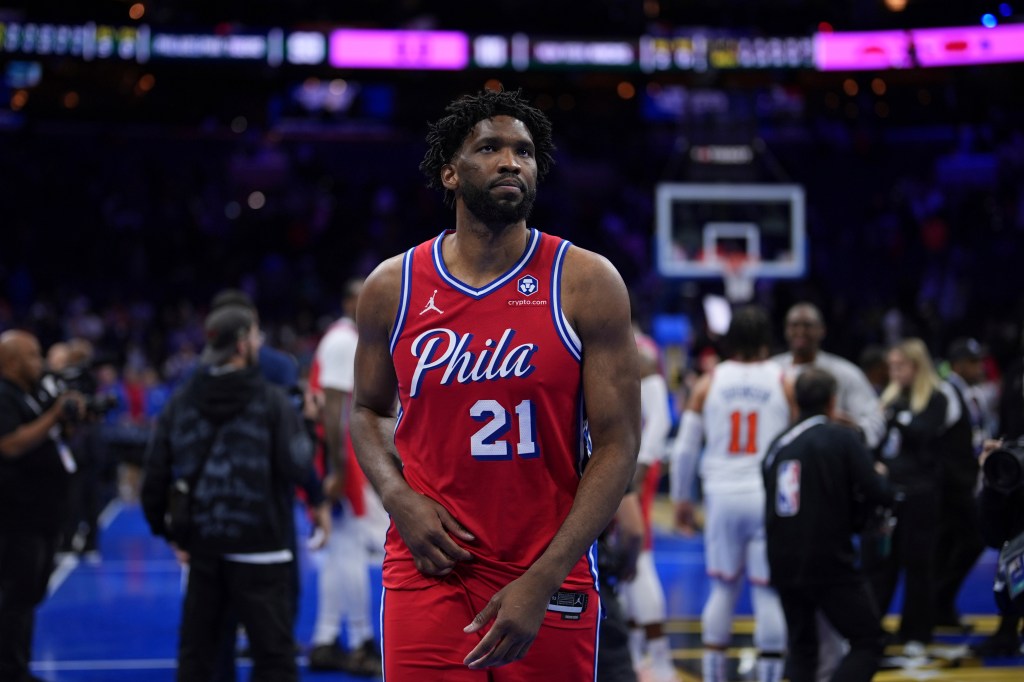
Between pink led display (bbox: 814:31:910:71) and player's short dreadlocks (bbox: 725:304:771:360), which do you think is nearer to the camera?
player's short dreadlocks (bbox: 725:304:771:360)

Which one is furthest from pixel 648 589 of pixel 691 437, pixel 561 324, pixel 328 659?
pixel 561 324

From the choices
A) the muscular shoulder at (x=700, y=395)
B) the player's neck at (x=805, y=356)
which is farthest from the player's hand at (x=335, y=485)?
the player's neck at (x=805, y=356)

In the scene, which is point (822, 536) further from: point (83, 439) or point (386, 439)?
point (83, 439)

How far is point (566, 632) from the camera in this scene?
128 inches

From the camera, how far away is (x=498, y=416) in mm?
3260

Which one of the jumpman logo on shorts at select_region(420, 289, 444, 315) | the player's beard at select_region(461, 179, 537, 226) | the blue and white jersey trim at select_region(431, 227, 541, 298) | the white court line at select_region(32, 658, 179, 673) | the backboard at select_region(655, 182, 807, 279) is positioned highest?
the backboard at select_region(655, 182, 807, 279)

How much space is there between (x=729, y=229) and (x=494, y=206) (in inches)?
644

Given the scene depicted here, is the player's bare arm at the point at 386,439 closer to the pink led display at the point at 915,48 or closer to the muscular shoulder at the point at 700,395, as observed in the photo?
the muscular shoulder at the point at 700,395

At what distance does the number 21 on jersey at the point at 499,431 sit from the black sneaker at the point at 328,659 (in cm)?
532

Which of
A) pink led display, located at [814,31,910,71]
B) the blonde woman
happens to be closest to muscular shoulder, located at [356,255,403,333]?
the blonde woman

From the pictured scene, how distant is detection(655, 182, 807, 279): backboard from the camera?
19.1 meters

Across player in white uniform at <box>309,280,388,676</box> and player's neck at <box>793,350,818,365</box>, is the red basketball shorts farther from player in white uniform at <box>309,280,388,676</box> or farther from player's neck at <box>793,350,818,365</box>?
player's neck at <box>793,350,818,365</box>

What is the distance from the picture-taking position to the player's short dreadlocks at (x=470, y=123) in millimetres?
3443

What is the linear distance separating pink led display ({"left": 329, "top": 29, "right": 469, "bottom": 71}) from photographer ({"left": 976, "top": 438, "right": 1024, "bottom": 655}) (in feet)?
62.8
